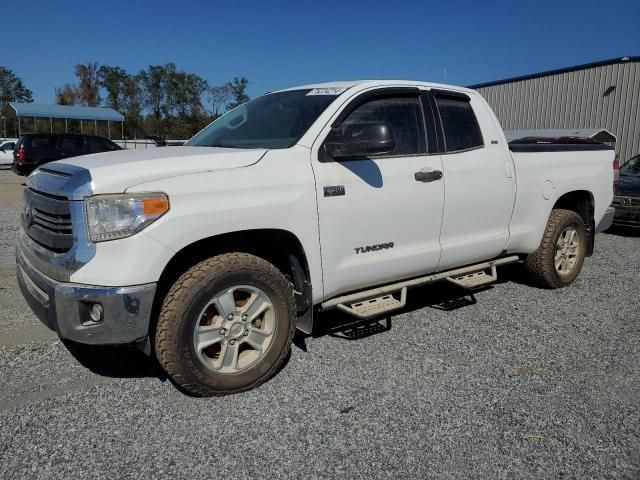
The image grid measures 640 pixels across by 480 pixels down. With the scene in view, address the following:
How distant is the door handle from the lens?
3.87 metres

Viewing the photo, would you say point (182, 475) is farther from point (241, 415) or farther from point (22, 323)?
point (22, 323)

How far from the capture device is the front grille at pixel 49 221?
282 centimetres

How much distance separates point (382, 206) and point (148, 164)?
159 cm

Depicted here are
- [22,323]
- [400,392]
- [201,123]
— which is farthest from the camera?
[201,123]

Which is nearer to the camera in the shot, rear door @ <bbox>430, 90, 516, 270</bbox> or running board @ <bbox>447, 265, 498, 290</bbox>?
rear door @ <bbox>430, 90, 516, 270</bbox>

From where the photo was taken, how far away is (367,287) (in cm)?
384

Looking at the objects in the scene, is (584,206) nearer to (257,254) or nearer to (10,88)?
(257,254)

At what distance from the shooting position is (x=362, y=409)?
3.05m

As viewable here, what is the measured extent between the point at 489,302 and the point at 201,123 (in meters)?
54.7

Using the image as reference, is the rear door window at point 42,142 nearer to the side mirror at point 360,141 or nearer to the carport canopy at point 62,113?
the side mirror at point 360,141

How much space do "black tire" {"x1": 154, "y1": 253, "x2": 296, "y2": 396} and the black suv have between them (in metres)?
15.2

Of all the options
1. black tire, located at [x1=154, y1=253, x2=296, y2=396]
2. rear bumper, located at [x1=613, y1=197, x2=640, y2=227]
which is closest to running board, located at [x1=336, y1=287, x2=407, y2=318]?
black tire, located at [x1=154, y1=253, x2=296, y2=396]

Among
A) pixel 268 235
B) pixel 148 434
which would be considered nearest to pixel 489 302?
pixel 268 235

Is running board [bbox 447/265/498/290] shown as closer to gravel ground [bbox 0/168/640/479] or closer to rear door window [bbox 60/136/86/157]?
gravel ground [bbox 0/168/640/479]
